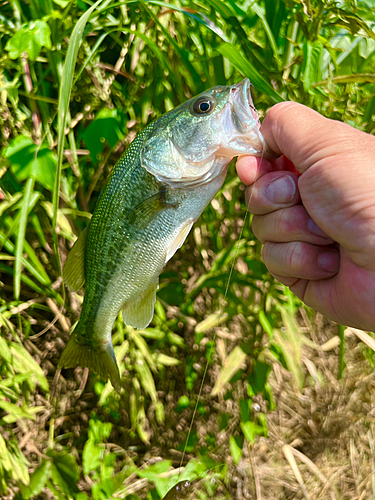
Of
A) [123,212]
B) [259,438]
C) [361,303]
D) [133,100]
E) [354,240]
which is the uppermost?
[133,100]

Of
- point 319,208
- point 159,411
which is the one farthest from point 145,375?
point 319,208

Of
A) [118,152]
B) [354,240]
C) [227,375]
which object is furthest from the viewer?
[118,152]

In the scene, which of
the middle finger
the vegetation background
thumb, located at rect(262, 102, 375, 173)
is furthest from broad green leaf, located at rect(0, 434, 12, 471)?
thumb, located at rect(262, 102, 375, 173)

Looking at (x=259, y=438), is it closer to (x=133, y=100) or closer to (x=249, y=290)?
(x=249, y=290)

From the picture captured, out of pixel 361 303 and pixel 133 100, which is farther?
pixel 133 100

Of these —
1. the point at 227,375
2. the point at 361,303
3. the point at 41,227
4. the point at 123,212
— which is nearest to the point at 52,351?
the point at 41,227

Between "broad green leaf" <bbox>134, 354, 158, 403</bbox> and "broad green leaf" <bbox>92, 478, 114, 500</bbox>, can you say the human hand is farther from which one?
"broad green leaf" <bbox>92, 478, 114, 500</bbox>

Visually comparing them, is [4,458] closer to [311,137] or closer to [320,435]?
[320,435]
